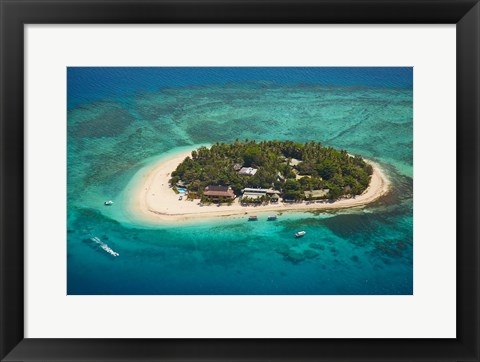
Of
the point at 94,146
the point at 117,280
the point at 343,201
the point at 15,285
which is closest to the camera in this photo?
the point at 15,285

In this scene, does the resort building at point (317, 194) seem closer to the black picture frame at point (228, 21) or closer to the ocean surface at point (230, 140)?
Result: the ocean surface at point (230, 140)

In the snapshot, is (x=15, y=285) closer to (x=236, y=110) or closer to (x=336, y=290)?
(x=336, y=290)

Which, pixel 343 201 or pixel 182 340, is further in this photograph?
pixel 343 201

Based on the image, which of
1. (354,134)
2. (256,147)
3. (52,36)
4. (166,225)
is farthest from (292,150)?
(52,36)

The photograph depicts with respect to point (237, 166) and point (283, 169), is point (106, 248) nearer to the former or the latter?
point (237, 166)

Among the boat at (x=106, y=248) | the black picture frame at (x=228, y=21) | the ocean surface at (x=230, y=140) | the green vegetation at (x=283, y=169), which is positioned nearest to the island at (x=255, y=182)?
the green vegetation at (x=283, y=169)

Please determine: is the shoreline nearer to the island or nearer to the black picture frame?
the island
